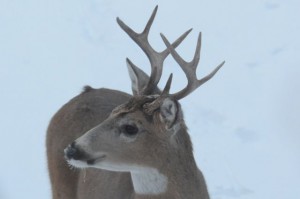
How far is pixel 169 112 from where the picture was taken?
5.34m

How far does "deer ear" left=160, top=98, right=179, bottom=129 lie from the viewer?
17.3 ft

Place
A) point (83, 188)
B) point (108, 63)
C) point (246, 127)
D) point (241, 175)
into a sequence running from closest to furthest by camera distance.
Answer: point (83, 188) < point (241, 175) < point (246, 127) < point (108, 63)

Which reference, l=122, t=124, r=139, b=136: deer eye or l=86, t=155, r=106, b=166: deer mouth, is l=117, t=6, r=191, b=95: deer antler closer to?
l=122, t=124, r=139, b=136: deer eye

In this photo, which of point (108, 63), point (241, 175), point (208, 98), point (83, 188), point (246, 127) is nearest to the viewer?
point (83, 188)

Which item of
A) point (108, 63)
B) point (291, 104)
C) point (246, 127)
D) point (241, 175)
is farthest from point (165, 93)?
point (108, 63)

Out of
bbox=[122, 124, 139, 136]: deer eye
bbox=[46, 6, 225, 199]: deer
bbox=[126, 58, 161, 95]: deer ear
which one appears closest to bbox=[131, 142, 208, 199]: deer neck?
bbox=[46, 6, 225, 199]: deer

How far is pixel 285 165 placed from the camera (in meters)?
8.28

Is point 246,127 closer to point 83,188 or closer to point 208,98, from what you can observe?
point 208,98

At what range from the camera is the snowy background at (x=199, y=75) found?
8.31 meters

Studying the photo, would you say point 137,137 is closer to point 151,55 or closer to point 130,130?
point 130,130

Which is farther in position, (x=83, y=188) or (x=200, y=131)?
(x=200, y=131)

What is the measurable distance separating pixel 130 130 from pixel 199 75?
4.49 meters

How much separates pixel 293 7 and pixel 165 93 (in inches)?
234

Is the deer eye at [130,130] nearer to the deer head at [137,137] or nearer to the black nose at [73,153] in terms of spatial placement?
the deer head at [137,137]
